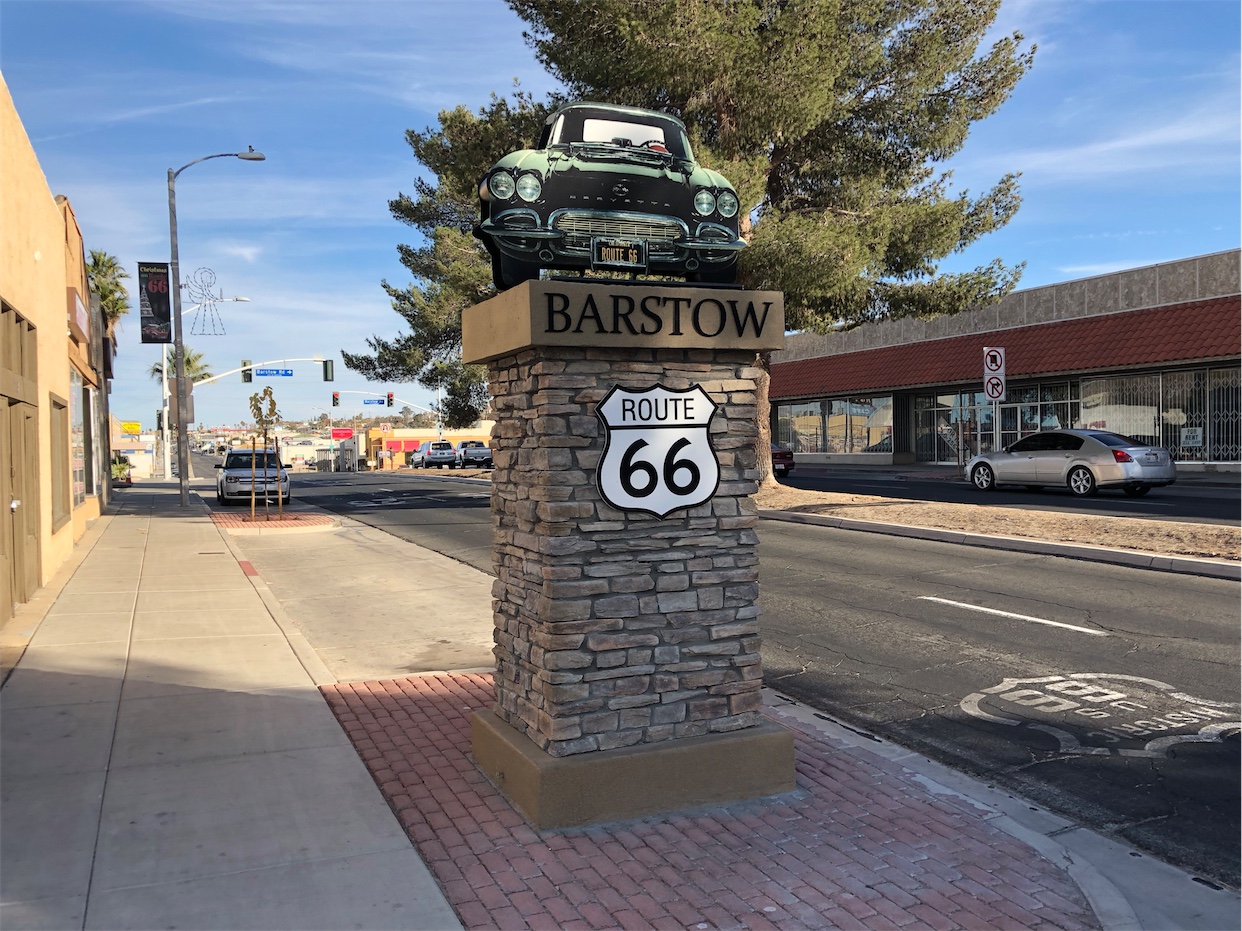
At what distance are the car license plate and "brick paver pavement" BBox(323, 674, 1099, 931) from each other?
2.81m

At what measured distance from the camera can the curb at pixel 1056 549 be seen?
11156 mm

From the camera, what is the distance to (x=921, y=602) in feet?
33.2

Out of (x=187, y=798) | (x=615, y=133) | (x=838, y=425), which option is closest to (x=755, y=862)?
(x=187, y=798)

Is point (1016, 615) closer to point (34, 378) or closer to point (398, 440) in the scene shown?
point (34, 378)

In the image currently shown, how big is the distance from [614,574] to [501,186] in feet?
6.84

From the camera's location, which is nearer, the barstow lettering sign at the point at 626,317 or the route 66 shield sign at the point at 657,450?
the barstow lettering sign at the point at 626,317

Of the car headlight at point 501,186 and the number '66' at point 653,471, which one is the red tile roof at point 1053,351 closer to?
the number '66' at point 653,471

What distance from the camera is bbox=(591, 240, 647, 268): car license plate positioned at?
202 inches

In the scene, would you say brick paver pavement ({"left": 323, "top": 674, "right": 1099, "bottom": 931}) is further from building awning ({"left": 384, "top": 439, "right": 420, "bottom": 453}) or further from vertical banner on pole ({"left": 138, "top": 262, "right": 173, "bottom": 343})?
building awning ({"left": 384, "top": 439, "right": 420, "bottom": 453})

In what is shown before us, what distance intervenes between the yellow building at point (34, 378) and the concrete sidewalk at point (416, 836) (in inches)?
123

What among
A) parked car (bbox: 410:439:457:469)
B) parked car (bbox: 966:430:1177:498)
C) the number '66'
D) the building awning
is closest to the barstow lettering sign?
the number '66'

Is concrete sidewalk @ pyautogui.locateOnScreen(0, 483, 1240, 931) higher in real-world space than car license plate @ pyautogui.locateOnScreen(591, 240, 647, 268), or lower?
lower

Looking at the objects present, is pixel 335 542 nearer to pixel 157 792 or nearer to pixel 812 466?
pixel 157 792

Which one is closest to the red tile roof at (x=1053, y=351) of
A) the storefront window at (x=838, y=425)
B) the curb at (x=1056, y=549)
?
the storefront window at (x=838, y=425)
